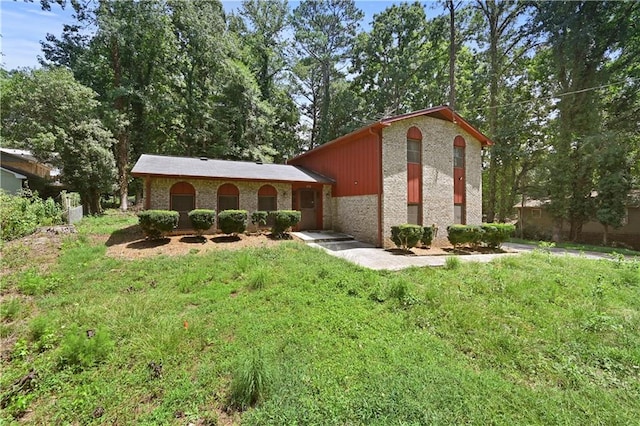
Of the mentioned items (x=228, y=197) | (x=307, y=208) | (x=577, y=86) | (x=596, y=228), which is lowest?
(x=596, y=228)

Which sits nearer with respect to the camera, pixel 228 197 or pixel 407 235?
pixel 407 235

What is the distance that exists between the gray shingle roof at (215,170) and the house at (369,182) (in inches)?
1.6

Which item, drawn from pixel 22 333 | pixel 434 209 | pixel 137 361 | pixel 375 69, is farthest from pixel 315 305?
pixel 375 69

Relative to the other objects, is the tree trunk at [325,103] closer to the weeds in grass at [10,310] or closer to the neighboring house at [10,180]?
the neighboring house at [10,180]

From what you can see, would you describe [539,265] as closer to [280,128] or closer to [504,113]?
[504,113]

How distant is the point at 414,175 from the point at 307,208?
5.68 m

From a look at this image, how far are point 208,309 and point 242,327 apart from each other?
3.20 feet

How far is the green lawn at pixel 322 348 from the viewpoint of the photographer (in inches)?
108

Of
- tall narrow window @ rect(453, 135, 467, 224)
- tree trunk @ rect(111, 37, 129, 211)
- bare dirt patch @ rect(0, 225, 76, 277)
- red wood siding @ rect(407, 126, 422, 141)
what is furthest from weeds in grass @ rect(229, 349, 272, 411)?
tree trunk @ rect(111, 37, 129, 211)

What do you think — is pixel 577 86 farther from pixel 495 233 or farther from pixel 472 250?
pixel 472 250

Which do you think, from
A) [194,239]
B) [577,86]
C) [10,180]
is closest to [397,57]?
[577,86]

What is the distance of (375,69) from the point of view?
25.4 m

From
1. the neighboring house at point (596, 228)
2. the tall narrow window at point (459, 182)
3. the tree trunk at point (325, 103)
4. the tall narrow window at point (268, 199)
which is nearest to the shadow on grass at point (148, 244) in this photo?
the tall narrow window at point (268, 199)

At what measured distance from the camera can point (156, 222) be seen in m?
9.11
